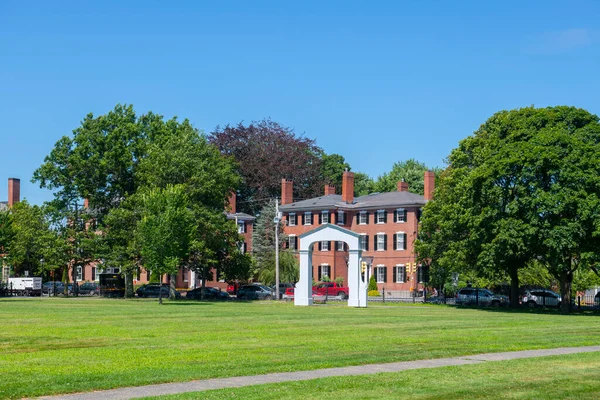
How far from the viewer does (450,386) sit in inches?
621

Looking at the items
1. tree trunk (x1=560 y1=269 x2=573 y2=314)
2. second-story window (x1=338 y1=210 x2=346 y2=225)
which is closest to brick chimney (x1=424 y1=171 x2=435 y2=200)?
second-story window (x1=338 y1=210 x2=346 y2=225)

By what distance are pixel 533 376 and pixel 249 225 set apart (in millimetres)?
94075

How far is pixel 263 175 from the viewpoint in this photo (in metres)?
112

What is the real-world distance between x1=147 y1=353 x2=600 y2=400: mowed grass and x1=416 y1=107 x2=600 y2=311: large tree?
108 ft

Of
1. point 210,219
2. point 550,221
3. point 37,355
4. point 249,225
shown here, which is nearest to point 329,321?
point 37,355

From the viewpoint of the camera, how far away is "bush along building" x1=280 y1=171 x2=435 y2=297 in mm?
94750

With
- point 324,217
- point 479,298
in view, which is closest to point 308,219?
point 324,217

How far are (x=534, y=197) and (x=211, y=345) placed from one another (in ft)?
108

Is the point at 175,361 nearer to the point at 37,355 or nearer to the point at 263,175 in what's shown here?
the point at 37,355

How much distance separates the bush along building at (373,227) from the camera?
94.8 m

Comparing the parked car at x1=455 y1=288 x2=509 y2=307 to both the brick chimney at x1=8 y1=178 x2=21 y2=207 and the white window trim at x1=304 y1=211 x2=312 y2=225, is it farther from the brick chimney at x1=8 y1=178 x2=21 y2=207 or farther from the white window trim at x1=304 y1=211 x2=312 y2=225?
the brick chimney at x1=8 y1=178 x2=21 y2=207

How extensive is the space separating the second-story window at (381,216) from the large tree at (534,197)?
121ft

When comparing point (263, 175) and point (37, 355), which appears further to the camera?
point (263, 175)

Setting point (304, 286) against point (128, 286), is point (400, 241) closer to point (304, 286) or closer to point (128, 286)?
point (128, 286)
